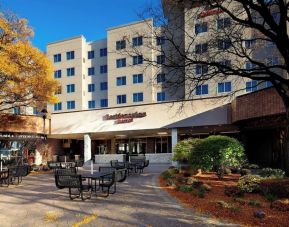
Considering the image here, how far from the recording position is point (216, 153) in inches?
620

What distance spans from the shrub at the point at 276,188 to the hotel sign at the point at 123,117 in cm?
2092

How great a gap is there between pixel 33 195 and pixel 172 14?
28.4ft

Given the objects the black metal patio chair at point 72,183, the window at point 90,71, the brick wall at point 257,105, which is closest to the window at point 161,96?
the window at point 90,71

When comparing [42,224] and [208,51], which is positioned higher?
[208,51]

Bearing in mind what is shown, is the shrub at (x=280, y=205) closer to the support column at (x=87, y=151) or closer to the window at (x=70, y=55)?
the support column at (x=87, y=151)

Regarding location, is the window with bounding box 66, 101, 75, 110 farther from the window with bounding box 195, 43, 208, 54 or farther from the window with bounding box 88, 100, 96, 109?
Answer: the window with bounding box 195, 43, 208, 54

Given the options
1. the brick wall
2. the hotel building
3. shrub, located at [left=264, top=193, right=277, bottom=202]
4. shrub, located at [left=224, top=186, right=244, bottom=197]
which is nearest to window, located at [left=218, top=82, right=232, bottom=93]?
the hotel building

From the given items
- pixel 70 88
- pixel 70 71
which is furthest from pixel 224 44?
pixel 70 71

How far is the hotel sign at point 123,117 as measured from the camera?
106ft

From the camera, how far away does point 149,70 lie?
48.4 meters

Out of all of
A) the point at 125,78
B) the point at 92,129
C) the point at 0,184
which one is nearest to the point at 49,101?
the point at 92,129

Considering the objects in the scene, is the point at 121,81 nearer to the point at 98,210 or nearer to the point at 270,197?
the point at 270,197

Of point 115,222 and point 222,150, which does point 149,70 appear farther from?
point 115,222

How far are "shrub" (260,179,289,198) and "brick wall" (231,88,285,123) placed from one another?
9001mm
